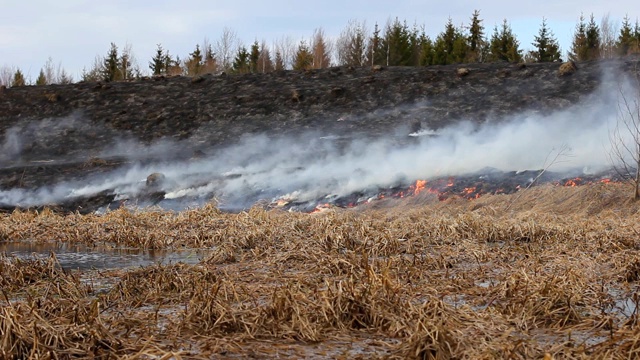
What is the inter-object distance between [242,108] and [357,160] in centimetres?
785

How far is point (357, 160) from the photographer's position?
19859 mm

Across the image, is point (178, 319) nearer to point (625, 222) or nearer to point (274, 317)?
point (274, 317)

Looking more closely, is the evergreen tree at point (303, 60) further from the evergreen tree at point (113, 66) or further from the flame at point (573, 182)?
the flame at point (573, 182)

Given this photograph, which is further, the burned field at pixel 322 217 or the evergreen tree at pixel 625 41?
the evergreen tree at pixel 625 41

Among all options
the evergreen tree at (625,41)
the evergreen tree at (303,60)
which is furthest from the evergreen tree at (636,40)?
the evergreen tree at (303,60)

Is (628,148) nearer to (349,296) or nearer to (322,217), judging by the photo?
(322,217)

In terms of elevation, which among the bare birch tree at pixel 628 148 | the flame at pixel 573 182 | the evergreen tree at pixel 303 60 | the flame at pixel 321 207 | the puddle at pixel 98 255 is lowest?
the flame at pixel 321 207

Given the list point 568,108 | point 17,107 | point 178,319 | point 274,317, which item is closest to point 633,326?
point 274,317

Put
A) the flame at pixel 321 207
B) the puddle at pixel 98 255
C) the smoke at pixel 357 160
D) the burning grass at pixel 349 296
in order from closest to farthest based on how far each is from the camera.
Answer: the burning grass at pixel 349 296, the puddle at pixel 98 255, the flame at pixel 321 207, the smoke at pixel 357 160

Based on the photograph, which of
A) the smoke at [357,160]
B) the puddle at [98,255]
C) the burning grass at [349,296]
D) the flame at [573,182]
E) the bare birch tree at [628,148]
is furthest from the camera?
the smoke at [357,160]

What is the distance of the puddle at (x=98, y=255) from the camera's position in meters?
9.16

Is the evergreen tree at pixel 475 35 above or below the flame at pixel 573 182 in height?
above

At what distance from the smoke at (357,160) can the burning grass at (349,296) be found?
6.28m

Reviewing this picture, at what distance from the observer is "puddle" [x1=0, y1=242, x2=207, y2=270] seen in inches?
360
